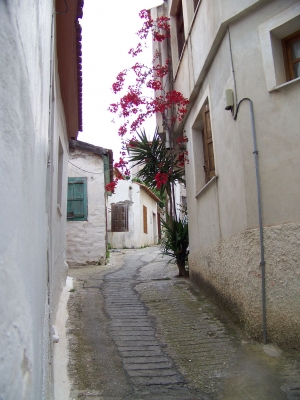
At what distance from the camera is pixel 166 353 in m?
4.95

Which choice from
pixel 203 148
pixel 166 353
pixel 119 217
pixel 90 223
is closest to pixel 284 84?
pixel 203 148

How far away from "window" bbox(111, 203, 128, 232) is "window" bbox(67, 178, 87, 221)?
6212 millimetres

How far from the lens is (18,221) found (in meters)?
1.90

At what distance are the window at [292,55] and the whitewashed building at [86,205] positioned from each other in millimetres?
7201

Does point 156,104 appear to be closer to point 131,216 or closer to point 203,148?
point 203,148

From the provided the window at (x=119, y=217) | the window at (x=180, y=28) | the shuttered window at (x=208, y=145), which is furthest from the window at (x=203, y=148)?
the window at (x=119, y=217)

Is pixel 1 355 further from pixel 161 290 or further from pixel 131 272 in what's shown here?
pixel 131 272

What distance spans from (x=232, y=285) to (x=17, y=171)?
4.42m

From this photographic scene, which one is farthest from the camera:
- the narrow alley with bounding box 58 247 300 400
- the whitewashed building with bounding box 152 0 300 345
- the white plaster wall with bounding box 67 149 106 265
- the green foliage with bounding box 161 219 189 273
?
the white plaster wall with bounding box 67 149 106 265

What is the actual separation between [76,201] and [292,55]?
798 centimetres

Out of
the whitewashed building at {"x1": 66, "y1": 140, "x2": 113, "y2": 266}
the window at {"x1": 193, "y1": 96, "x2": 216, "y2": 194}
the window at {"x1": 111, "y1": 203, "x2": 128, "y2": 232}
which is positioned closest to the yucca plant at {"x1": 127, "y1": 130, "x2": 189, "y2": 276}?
the window at {"x1": 193, "y1": 96, "x2": 216, "y2": 194}

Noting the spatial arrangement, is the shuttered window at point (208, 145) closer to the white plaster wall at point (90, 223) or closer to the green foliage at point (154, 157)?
the green foliage at point (154, 157)

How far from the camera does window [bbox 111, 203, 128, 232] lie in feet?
60.1

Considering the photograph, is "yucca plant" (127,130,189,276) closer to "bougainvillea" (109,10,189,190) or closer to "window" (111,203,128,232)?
"bougainvillea" (109,10,189,190)
